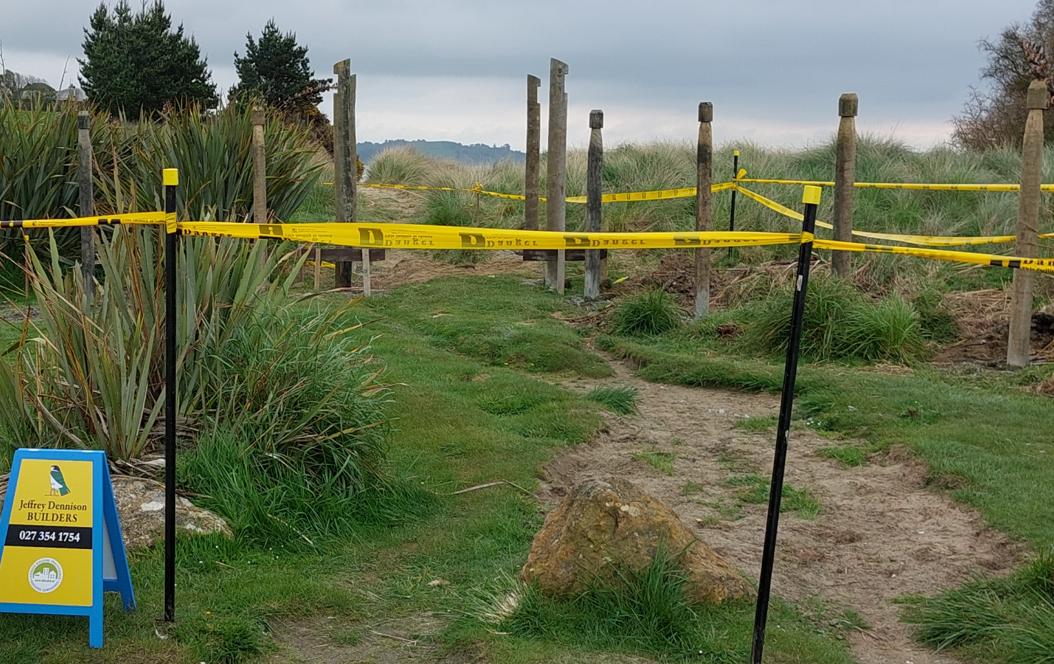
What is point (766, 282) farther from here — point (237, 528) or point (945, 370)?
point (237, 528)

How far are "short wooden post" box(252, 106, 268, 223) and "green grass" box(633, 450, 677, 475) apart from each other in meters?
7.25

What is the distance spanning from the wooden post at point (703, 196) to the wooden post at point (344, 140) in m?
4.50

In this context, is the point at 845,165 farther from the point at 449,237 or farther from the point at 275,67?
the point at 275,67

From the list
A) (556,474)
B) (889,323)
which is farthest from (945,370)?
(556,474)

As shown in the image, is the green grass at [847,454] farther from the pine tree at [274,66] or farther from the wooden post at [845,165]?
the pine tree at [274,66]

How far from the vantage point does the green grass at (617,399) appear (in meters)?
9.12

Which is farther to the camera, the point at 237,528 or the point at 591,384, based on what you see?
the point at 591,384

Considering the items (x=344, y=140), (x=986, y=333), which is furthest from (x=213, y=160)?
(x=986, y=333)

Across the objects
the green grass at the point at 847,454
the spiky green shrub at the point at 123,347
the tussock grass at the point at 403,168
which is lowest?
the green grass at the point at 847,454

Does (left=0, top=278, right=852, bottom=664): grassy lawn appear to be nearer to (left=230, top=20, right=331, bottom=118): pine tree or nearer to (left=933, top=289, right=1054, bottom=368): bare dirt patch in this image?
(left=933, top=289, right=1054, bottom=368): bare dirt patch

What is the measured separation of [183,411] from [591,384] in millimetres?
4662

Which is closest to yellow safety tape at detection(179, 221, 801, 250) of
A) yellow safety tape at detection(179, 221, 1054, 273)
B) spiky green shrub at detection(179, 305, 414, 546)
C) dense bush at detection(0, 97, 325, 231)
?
yellow safety tape at detection(179, 221, 1054, 273)

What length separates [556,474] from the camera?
730 cm

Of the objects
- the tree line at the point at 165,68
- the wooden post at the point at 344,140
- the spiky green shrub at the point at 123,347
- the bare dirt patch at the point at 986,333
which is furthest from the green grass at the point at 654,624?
the tree line at the point at 165,68
